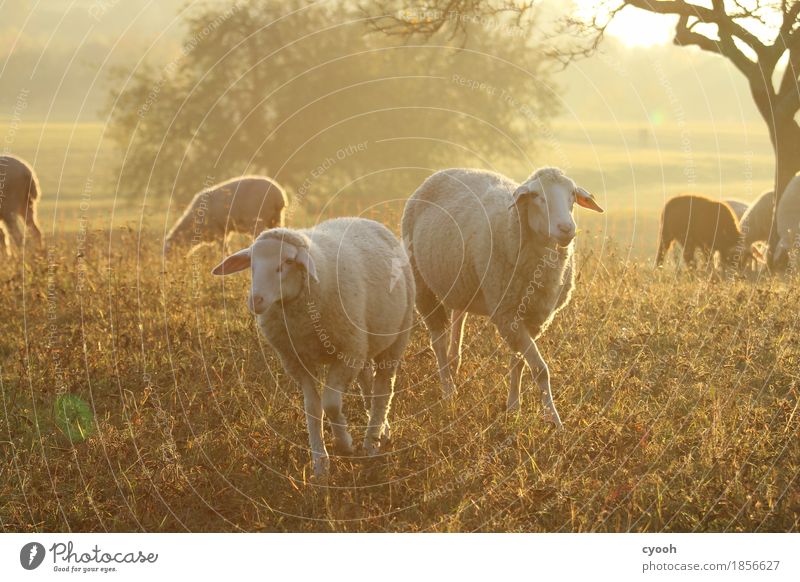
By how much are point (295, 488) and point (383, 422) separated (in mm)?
1123

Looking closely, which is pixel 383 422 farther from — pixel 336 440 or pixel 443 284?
pixel 443 284

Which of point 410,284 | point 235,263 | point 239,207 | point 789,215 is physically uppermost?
point 235,263

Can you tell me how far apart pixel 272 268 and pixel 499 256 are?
2.72 m

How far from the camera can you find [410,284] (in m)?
8.11

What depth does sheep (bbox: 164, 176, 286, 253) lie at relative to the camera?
714 inches

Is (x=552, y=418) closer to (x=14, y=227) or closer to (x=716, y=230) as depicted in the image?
(x=716, y=230)

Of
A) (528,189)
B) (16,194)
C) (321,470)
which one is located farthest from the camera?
(16,194)

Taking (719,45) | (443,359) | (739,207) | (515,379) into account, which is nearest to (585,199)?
(515,379)

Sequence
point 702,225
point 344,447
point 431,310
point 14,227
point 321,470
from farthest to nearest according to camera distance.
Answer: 1. point 14,227
2. point 702,225
3. point 431,310
4. point 344,447
5. point 321,470

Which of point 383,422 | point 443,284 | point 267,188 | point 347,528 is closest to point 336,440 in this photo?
point 383,422

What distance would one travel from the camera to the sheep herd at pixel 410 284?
6.91m

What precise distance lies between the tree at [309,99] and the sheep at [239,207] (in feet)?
22.5

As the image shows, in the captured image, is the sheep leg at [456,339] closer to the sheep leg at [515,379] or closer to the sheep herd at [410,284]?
the sheep herd at [410,284]

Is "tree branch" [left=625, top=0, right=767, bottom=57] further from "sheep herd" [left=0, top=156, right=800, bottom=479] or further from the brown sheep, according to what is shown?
"sheep herd" [left=0, top=156, right=800, bottom=479]
